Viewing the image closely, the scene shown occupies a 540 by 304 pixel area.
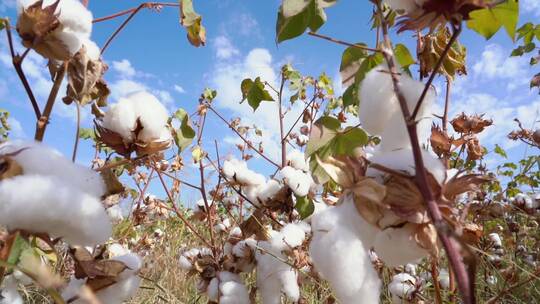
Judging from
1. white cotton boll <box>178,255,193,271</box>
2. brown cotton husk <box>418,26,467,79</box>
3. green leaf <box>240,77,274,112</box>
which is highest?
green leaf <box>240,77,274,112</box>

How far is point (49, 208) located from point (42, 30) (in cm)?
34

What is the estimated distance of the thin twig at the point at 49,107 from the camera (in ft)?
2.84

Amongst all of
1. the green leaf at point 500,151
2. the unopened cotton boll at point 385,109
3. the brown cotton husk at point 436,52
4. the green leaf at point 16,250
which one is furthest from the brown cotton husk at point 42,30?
the green leaf at point 500,151

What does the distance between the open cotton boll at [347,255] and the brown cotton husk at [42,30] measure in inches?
22.5

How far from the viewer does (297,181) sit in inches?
62.7

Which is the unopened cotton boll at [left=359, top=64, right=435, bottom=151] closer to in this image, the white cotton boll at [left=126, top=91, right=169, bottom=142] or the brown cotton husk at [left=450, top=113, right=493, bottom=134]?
the white cotton boll at [left=126, top=91, right=169, bottom=142]

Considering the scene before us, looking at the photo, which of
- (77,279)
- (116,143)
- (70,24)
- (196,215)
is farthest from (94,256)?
(196,215)

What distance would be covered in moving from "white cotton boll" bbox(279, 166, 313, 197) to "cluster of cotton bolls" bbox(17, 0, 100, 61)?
35.2 inches

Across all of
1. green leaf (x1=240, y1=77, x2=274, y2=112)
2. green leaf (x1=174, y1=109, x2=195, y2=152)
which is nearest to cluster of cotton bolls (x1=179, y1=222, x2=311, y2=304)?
green leaf (x1=174, y1=109, x2=195, y2=152)

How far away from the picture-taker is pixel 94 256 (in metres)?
0.98

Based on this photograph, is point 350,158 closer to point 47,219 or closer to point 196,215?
point 47,219

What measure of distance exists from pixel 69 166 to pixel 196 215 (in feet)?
5.28

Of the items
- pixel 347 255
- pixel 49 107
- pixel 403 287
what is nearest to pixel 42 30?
pixel 49 107

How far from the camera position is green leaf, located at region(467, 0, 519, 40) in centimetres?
74
